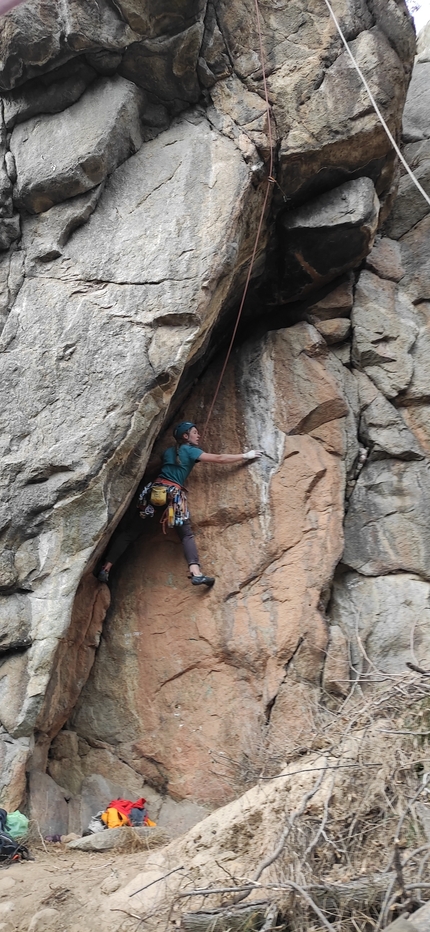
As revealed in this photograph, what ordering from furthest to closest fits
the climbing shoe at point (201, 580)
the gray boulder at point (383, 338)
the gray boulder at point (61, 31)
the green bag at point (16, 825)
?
the gray boulder at point (383, 338) < the climbing shoe at point (201, 580) < the gray boulder at point (61, 31) < the green bag at point (16, 825)

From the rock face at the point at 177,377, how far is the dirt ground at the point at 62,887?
38.4 inches

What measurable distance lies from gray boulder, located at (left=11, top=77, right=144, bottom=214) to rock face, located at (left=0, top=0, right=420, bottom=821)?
21mm

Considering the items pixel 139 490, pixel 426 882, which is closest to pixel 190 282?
pixel 139 490

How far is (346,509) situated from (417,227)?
3.38 m

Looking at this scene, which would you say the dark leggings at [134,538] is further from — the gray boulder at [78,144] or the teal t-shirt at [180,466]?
the gray boulder at [78,144]

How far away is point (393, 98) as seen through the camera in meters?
7.00

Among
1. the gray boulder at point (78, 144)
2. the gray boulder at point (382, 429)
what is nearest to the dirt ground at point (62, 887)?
the gray boulder at point (382, 429)

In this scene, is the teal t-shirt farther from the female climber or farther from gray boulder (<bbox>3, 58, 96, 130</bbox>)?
gray boulder (<bbox>3, 58, 96, 130</bbox>)

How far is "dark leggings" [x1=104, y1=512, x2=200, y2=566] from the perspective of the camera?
6883 mm

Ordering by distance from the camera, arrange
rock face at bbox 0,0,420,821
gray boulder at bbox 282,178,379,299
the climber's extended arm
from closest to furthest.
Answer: rock face at bbox 0,0,420,821, the climber's extended arm, gray boulder at bbox 282,178,379,299

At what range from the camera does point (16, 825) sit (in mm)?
5180

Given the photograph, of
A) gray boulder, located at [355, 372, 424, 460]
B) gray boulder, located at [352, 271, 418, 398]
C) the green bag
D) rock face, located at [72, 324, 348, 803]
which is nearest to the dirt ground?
the green bag

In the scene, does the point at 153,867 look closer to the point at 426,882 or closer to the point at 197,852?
the point at 197,852

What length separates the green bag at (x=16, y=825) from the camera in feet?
16.9
